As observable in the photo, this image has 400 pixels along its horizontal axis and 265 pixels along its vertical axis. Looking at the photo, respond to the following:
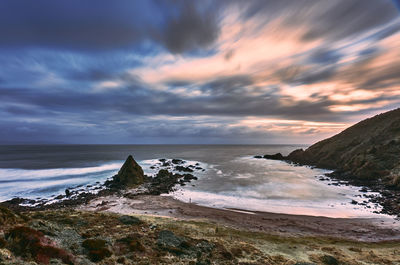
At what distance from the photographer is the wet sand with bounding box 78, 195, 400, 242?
23297 millimetres

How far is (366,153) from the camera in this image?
198 feet

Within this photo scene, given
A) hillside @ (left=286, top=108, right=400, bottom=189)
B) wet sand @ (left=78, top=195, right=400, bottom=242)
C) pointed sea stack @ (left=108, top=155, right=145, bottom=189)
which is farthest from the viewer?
hillside @ (left=286, top=108, right=400, bottom=189)

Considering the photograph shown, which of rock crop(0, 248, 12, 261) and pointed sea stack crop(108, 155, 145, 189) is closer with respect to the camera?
rock crop(0, 248, 12, 261)

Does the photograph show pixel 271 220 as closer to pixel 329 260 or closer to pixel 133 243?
pixel 329 260

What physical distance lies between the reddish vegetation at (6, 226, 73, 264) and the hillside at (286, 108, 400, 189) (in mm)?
60597

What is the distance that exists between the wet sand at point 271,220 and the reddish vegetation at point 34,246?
17.0 metres

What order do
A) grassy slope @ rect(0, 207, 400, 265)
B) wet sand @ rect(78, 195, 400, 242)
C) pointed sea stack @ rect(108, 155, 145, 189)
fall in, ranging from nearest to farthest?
1. grassy slope @ rect(0, 207, 400, 265)
2. wet sand @ rect(78, 195, 400, 242)
3. pointed sea stack @ rect(108, 155, 145, 189)

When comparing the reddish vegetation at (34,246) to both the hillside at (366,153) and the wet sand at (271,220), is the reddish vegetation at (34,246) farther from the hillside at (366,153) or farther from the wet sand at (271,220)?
the hillside at (366,153)

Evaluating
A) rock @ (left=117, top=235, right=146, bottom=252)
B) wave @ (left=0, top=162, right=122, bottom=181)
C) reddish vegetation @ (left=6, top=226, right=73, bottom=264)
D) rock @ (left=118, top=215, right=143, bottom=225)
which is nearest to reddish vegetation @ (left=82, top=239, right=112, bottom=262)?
reddish vegetation @ (left=6, top=226, right=73, bottom=264)

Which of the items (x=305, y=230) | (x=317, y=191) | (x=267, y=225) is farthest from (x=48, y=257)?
(x=317, y=191)

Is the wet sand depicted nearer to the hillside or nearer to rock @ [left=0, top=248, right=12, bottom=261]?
rock @ [left=0, top=248, right=12, bottom=261]

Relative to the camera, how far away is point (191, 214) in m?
29.5

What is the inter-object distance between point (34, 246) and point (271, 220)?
27225 millimetres

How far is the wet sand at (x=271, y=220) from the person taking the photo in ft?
76.4
